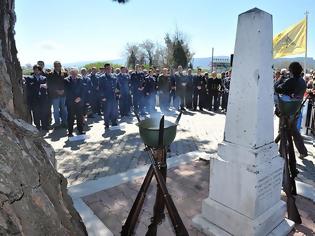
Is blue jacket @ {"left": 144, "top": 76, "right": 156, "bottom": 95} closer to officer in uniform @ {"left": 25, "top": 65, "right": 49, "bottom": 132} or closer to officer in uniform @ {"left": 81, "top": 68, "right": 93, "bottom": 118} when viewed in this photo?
officer in uniform @ {"left": 81, "top": 68, "right": 93, "bottom": 118}

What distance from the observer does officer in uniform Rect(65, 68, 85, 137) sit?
7.84 metres

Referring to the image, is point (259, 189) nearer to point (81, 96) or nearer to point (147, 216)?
point (147, 216)

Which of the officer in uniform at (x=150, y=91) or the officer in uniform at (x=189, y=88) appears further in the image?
the officer in uniform at (x=189, y=88)

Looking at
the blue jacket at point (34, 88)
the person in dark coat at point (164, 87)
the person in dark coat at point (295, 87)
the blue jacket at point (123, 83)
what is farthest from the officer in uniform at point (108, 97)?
the person in dark coat at point (295, 87)

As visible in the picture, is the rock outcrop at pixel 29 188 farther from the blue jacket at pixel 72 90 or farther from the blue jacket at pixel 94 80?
the blue jacket at pixel 94 80

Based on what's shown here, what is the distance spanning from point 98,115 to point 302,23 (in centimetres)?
846

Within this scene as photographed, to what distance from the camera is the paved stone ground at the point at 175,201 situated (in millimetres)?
3330

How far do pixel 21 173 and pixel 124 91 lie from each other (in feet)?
30.9

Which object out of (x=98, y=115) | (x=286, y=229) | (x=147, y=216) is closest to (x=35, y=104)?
(x=98, y=115)

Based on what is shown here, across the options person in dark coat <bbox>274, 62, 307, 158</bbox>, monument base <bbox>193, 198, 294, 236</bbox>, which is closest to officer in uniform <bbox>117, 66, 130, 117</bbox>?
person in dark coat <bbox>274, 62, 307, 158</bbox>

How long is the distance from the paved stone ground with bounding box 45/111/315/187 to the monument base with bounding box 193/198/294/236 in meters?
1.99

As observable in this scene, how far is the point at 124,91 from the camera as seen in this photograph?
1083 centimetres

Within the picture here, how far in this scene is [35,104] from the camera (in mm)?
8273

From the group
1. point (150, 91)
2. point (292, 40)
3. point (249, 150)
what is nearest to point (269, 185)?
point (249, 150)
